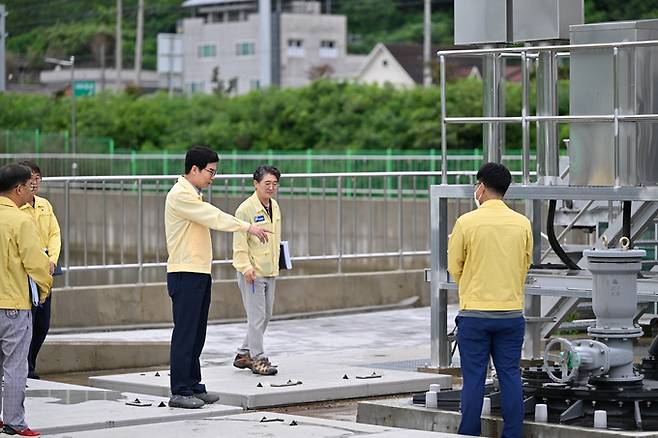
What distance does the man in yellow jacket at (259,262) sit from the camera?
13.4 metres

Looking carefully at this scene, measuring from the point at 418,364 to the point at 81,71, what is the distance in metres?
78.4

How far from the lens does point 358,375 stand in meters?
13.6

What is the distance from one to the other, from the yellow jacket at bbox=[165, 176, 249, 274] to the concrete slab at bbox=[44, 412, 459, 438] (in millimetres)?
1169

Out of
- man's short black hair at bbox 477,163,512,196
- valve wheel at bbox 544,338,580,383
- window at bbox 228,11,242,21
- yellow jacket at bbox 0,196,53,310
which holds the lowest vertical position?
valve wheel at bbox 544,338,580,383

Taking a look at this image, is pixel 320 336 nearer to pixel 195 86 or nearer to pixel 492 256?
pixel 492 256

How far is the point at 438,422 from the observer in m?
11.1

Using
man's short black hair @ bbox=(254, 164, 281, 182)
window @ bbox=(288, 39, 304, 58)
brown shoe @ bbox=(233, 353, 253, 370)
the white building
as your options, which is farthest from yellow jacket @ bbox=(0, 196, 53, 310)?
window @ bbox=(288, 39, 304, 58)

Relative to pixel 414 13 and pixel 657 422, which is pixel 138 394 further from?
pixel 414 13

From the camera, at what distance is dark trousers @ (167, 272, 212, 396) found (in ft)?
37.8

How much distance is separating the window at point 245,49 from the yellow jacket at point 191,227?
3328 inches

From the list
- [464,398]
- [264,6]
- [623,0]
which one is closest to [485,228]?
[464,398]

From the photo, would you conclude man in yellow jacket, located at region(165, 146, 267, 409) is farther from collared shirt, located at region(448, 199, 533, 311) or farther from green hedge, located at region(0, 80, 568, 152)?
green hedge, located at region(0, 80, 568, 152)

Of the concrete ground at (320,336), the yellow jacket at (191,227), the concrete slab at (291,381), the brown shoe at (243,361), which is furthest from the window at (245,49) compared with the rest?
the yellow jacket at (191,227)

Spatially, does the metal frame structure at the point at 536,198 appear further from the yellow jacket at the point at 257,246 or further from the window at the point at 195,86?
the window at the point at 195,86
